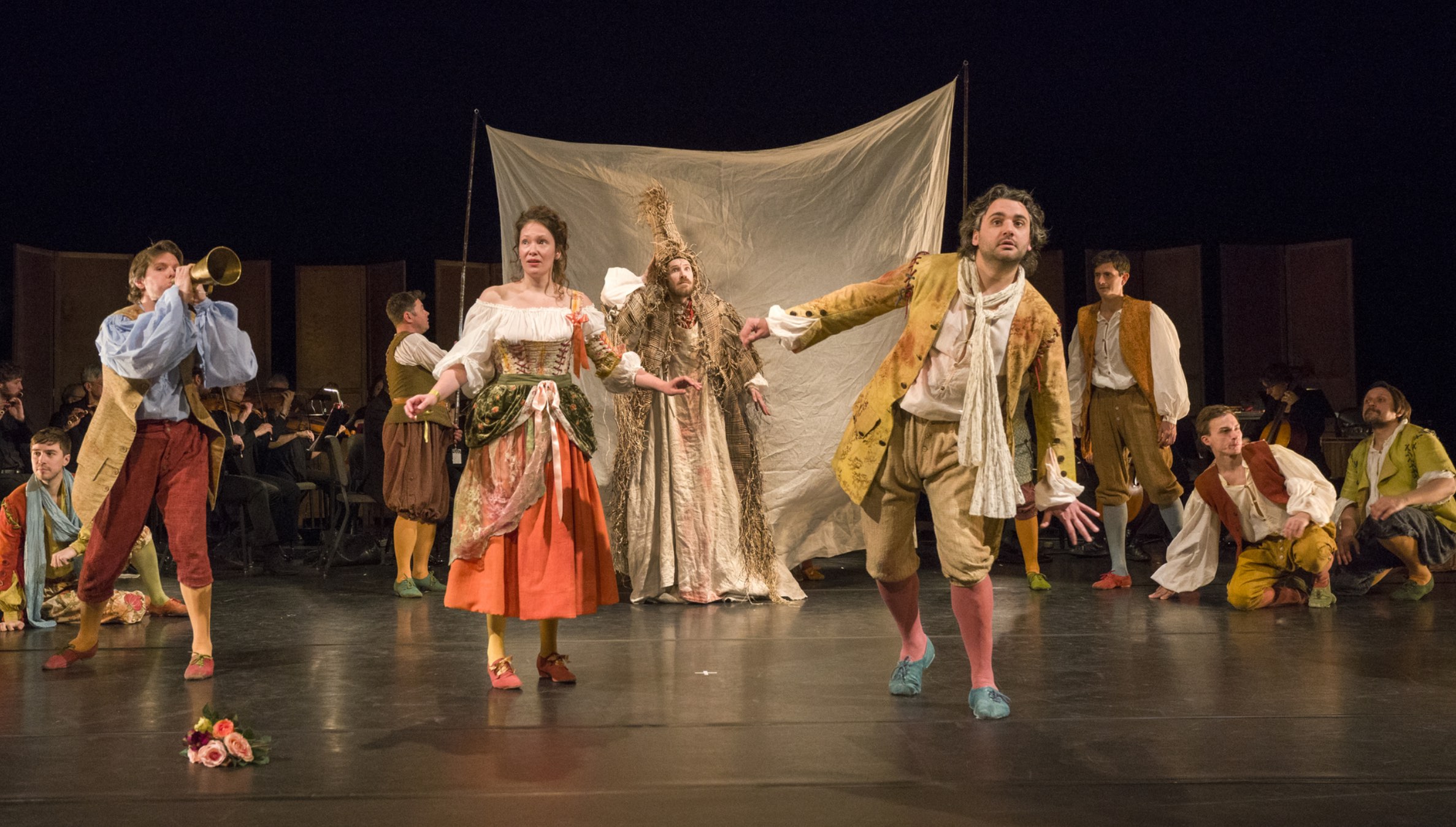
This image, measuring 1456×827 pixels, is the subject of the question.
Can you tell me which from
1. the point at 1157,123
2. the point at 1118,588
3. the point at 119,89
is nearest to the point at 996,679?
the point at 1118,588

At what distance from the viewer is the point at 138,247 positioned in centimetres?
853

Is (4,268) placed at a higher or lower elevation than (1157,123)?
lower

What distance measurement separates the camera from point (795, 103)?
7.99 m

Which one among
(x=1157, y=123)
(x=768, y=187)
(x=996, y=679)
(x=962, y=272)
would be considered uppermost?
(x=1157, y=123)

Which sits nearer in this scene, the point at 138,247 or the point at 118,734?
the point at 118,734

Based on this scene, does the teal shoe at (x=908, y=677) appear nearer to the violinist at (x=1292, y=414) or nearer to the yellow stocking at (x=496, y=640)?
the yellow stocking at (x=496, y=640)

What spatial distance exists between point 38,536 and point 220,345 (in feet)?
5.01

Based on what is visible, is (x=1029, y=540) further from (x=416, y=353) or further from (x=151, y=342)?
(x=151, y=342)

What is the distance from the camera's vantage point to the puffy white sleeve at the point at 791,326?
305 centimetres

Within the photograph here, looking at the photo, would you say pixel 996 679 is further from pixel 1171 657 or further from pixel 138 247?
pixel 138 247

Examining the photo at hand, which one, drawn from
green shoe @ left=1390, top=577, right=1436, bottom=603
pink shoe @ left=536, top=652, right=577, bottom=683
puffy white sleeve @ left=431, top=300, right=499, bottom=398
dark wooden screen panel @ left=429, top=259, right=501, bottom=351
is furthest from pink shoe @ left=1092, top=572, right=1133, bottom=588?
dark wooden screen panel @ left=429, top=259, right=501, bottom=351

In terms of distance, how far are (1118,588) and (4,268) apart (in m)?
7.19

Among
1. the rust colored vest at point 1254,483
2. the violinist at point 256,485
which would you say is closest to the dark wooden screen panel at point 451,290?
the violinist at point 256,485

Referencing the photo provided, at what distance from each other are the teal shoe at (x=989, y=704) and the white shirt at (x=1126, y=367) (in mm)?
2511
